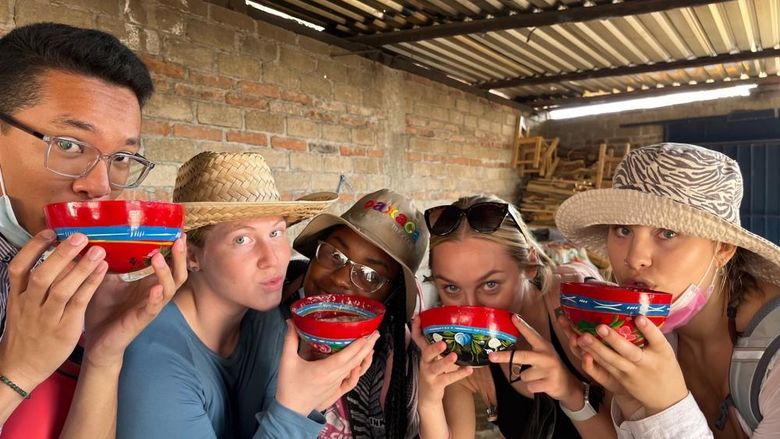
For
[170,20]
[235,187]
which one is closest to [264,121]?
[170,20]

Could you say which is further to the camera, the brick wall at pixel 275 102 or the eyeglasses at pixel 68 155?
the brick wall at pixel 275 102

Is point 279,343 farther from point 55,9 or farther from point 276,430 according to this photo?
point 55,9

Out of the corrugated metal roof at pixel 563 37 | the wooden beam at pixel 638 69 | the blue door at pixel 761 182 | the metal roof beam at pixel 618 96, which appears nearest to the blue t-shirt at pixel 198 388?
the corrugated metal roof at pixel 563 37

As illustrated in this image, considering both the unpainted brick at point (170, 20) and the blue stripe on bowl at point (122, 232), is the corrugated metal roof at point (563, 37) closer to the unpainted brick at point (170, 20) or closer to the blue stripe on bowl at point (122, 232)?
the unpainted brick at point (170, 20)

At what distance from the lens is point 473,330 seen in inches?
60.1

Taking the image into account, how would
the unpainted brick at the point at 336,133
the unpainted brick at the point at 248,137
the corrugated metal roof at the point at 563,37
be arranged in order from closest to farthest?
1. the unpainted brick at the point at 248,137
2. the corrugated metal roof at the point at 563,37
3. the unpainted brick at the point at 336,133

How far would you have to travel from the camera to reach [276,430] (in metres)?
1.33

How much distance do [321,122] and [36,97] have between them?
3961mm

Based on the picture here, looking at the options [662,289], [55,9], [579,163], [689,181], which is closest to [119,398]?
[662,289]

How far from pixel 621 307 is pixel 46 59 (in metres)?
1.65

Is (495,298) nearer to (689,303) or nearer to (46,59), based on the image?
(689,303)

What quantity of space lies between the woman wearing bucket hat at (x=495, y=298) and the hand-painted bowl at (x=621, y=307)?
1.29 ft

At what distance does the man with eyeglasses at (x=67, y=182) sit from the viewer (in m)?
1.18

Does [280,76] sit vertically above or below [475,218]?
above
